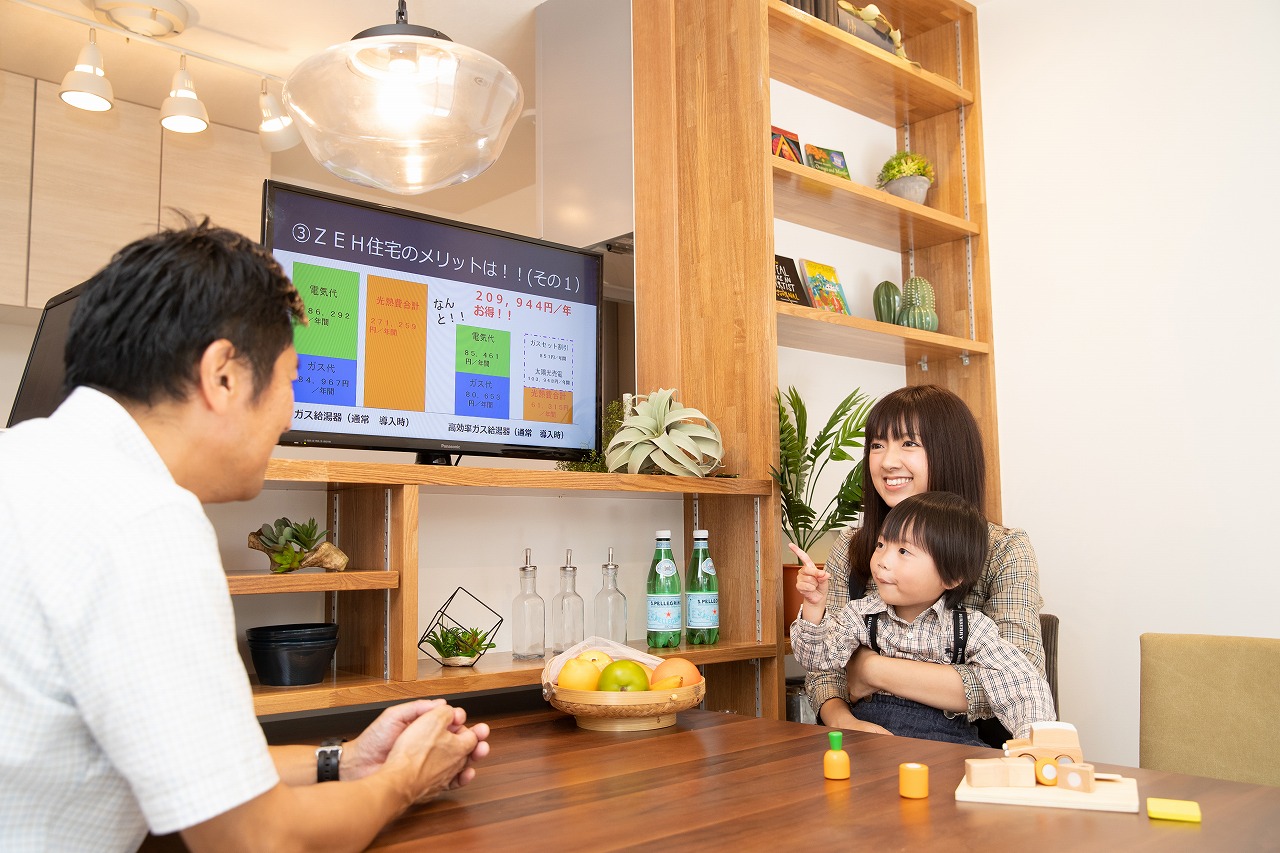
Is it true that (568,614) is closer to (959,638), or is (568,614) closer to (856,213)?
(959,638)

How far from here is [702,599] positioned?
2195 millimetres

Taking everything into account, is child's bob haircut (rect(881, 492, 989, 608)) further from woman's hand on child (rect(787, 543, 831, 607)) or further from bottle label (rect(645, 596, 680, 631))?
bottle label (rect(645, 596, 680, 631))

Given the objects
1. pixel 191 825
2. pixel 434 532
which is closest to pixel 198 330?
pixel 191 825

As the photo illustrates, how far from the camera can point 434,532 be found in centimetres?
204

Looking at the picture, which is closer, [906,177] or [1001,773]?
[1001,773]

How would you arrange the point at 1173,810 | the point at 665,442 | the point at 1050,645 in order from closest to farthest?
the point at 1173,810
the point at 665,442
the point at 1050,645

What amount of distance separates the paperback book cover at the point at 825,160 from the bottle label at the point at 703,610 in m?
1.31

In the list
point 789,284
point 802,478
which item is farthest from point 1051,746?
point 789,284

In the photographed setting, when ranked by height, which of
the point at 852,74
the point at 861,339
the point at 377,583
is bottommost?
the point at 377,583

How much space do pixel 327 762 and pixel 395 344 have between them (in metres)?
0.95

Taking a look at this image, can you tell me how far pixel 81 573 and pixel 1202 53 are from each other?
9.59 ft

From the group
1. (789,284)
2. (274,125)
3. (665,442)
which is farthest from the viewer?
(274,125)

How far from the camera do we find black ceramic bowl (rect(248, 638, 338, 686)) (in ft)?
5.25

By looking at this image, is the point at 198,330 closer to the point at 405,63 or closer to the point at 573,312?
the point at 405,63
